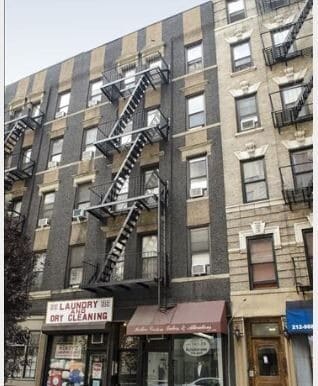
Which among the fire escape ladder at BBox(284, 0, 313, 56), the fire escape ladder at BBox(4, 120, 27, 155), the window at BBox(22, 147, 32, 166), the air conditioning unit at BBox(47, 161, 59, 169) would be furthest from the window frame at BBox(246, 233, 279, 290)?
the fire escape ladder at BBox(4, 120, 27, 155)

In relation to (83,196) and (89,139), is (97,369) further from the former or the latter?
(89,139)

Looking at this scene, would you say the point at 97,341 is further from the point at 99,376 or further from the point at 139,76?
the point at 139,76

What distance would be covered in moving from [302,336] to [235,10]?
1554 centimetres

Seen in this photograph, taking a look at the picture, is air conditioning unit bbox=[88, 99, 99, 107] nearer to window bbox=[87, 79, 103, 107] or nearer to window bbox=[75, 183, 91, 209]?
window bbox=[87, 79, 103, 107]

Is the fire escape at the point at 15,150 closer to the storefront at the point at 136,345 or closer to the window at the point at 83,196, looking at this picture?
the window at the point at 83,196

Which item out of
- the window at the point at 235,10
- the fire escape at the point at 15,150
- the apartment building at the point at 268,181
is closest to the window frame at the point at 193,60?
the apartment building at the point at 268,181

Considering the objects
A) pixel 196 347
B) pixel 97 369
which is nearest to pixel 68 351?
pixel 97 369

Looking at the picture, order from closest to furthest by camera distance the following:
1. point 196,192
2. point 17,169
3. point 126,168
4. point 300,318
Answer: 1. point 300,318
2. point 196,192
3. point 126,168
4. point 17,169

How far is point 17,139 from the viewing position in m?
22.2

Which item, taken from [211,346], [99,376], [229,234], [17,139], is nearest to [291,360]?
[211,346]

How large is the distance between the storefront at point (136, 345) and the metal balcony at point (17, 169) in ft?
25.4

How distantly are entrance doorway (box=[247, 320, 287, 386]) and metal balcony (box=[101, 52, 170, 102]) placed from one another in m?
12.3

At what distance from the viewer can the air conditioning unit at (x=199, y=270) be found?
1408 cm

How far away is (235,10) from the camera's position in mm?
18969
